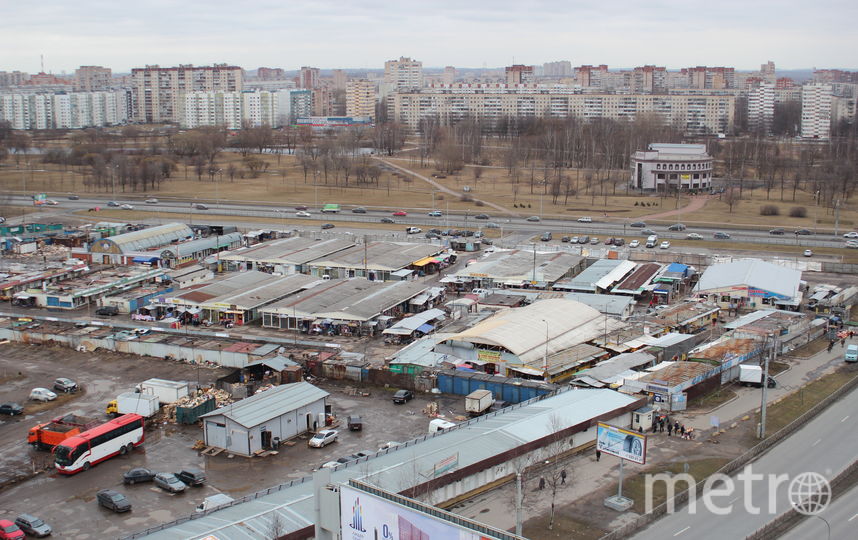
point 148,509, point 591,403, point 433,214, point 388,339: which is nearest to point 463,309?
point 388,339

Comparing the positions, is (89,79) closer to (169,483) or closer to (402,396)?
(402,396)

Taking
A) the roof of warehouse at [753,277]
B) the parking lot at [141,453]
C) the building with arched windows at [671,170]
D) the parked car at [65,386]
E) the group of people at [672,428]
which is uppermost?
the building with arched windows at [671,170]

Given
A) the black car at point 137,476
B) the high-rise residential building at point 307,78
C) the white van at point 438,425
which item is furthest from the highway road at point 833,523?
the high-rise residential building at point 307,78

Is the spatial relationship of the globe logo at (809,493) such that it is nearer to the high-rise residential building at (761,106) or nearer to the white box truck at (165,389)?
the white box truck at (165,389)

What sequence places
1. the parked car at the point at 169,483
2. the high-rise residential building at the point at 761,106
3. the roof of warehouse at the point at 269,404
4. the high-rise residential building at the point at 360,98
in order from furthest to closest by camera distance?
1. the high-rise residential building at the point at 360,98
2. the high-rise residential building at the point at 761,106
3. the roof of warehouse at the point at 269,404
4. the parked car at the point at 169,483

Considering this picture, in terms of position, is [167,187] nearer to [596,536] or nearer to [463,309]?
[463,309]

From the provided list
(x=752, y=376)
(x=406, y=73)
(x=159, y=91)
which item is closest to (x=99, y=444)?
(x=752, y=376)

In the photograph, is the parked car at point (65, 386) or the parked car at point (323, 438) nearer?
the parked car at point (323, 438)

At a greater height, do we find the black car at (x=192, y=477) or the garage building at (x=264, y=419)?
the garage building at (x=264, y=419)
